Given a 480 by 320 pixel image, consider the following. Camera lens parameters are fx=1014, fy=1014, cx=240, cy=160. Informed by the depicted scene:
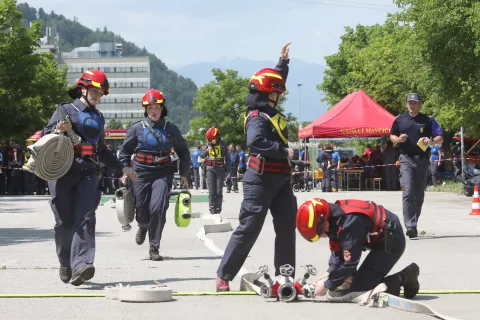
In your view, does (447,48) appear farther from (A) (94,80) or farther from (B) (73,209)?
(B) (73,209)

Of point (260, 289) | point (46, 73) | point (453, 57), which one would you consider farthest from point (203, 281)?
point (46, 73)

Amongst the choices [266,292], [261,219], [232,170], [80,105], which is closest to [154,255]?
[80,105]

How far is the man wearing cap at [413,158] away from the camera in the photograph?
1470 cm

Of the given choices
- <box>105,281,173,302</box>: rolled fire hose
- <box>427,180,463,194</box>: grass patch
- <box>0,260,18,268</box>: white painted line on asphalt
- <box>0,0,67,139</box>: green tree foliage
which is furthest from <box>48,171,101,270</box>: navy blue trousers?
<box>0,0,67,139</box>: green tree foliage

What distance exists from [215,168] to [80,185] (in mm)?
13147

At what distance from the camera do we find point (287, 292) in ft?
27.5

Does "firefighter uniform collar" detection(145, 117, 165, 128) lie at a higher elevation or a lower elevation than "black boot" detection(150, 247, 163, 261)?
higher

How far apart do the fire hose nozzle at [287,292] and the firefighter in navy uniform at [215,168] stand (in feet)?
46.1

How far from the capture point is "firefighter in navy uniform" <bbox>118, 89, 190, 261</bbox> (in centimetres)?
1221

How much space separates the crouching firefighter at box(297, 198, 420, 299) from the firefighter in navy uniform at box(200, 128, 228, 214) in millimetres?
14169

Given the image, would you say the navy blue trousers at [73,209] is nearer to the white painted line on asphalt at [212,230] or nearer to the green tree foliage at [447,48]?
the white painted line on asphalt at [212,230]

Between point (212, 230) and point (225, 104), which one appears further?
point (225, 104)

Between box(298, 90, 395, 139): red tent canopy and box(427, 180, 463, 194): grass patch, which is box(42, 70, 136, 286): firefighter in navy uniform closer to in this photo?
box(427, 180, 463, 194): grass patch

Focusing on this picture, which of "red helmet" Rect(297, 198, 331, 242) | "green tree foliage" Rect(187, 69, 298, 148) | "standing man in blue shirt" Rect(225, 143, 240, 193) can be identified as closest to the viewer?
"red helmet" Rect(297, 198, 331, 242)
